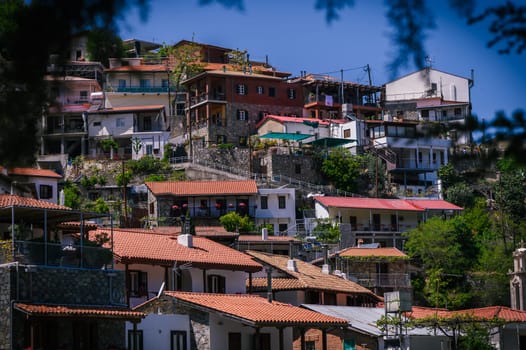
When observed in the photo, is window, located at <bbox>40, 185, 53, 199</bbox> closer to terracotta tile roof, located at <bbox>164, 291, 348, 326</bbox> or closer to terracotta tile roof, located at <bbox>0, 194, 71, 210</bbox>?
terracotta tile roof, located at <bbox>164, 291, 348, 326</bbox>

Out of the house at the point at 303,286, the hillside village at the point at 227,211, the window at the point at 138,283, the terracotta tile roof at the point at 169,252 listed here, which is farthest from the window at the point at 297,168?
the window at the point at 138,283

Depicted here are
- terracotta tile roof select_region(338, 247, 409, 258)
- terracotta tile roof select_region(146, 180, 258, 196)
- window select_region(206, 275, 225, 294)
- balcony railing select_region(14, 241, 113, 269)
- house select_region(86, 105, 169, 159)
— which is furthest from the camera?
house select_region(86, 105, 169, 159)

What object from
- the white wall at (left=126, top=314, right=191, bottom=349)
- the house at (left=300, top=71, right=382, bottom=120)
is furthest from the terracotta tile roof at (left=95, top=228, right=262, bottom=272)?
the house at (left=300, top=71, right=382, bottom=120)

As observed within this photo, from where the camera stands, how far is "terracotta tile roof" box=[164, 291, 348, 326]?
32.8 m

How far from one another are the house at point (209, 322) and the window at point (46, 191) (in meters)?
29.2

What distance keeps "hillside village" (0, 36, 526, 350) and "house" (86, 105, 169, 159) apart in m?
0.13

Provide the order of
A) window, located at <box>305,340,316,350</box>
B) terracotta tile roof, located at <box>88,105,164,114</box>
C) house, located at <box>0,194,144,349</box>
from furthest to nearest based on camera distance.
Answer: terracotta tile roof, located at <box>88,105,164,114</box>, window, located at <box>305,340,316,350</box>, house, located at <box>0,194,144,349</box>

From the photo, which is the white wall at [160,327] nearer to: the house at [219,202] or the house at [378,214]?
the house at [219,202]

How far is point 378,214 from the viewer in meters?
79.5

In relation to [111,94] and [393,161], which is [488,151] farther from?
[111,94]

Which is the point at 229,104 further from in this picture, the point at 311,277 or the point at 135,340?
the point at 135,340

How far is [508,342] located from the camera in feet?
150

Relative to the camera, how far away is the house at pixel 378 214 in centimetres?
7650

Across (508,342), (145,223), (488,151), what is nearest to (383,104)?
(145,223)
